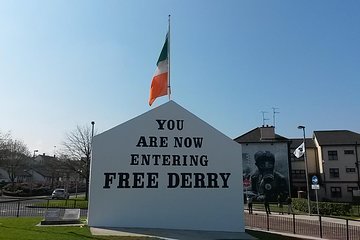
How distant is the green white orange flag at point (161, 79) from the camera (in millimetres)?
21859

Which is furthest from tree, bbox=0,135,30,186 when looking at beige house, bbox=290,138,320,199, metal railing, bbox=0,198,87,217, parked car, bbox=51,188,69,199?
beige house, bbox=290,138,320,199

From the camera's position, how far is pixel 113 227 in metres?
18.6

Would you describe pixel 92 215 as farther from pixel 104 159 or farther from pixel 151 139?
pixel 151 139

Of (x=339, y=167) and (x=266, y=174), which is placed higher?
(x=339, y=167)

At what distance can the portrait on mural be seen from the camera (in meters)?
52.6

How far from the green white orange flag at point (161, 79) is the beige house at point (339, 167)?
41206 millimetres

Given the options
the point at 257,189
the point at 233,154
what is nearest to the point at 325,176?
the point at 257,189

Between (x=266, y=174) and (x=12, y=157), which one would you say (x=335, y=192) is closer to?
(x=266, y=174)

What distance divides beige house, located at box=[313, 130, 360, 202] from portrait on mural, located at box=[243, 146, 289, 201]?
735cm

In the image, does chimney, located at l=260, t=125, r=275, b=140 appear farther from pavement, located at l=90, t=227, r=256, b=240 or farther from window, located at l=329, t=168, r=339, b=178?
pavement, located at l=90, t=227, r=256, b=240

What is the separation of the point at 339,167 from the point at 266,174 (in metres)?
11.8

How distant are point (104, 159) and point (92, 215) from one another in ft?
9.11

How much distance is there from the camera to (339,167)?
56.4m

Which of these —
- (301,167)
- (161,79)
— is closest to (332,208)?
(161,79)
